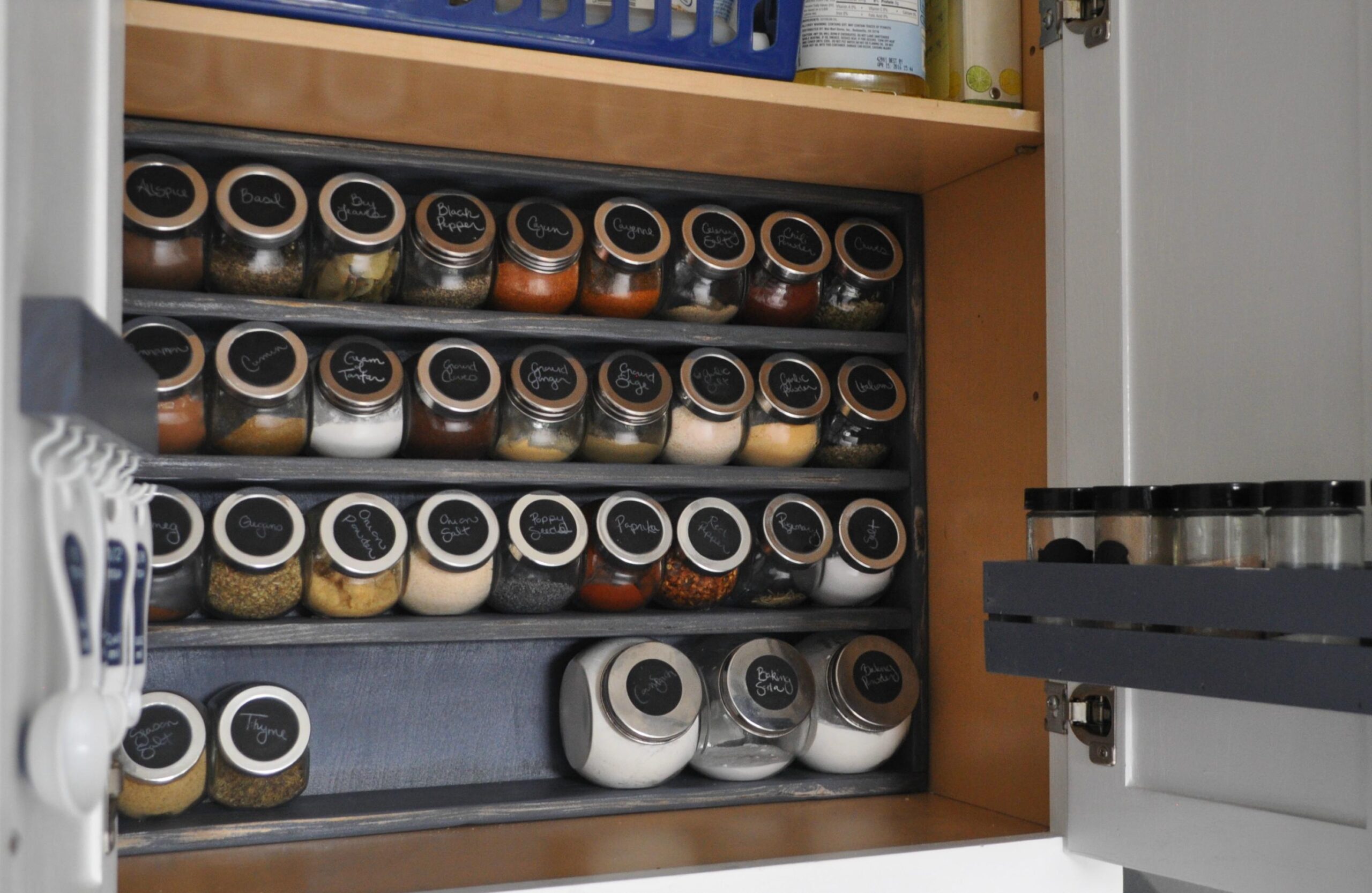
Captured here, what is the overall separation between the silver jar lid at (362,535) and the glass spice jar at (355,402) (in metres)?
0.05

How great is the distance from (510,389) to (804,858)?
56 cm

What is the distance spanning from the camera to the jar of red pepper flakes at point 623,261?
1375 millimetres

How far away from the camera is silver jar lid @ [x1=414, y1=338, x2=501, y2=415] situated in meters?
1.29

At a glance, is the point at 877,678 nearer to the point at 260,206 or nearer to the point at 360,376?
the point at 360,376

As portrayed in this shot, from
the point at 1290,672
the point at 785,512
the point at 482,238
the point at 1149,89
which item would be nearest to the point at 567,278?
the point at 482,238

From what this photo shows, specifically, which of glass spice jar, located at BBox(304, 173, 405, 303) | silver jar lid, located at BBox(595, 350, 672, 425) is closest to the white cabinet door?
silver jar lid, located at BBox(595, 350, 672, 425)

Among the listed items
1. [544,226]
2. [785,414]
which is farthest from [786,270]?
[544,226]

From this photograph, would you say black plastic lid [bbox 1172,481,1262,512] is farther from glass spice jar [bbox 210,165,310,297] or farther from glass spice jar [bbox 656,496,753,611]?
glass spice jar [bbox 210,165,310,297]

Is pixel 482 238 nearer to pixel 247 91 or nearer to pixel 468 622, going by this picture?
pixel 247 91

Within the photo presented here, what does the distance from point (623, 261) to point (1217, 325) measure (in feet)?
2.01

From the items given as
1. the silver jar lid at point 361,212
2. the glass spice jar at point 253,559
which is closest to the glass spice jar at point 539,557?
the glass spice jar at point 253,559

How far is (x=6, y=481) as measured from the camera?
489 mm

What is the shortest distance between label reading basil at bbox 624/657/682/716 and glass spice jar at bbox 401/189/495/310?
44 cm

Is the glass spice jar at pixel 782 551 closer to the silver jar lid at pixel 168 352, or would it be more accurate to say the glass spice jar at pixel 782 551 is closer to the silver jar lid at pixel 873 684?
the silver jar lid at pixel 873 684
